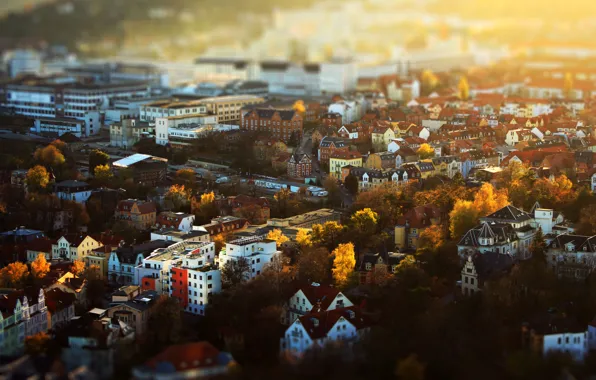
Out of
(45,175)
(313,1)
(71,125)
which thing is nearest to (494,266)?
(45,175)

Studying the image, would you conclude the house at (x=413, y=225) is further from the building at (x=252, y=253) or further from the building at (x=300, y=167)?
the building at (x=300, y=167)

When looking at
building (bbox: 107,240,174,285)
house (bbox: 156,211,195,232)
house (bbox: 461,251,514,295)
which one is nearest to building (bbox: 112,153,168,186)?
house (bbox: 156,211,195,232)

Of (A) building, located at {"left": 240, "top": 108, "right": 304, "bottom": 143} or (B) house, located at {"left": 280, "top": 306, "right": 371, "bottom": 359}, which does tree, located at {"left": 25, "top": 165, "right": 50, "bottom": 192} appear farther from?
(B) house, located at {"left": 280, "top": 306, "right": 371, "bottom": 359}

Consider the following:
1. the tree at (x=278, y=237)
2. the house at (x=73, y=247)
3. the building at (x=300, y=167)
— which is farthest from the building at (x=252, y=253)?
the building at (x=300, y=167)

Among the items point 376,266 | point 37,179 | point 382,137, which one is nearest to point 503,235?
point 376,266

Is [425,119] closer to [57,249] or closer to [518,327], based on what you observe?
[57,249]

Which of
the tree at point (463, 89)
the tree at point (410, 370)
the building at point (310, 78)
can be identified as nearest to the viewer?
the tree at point (410, 370)
